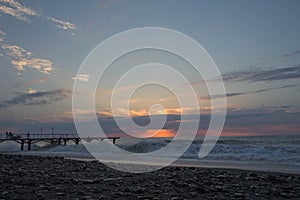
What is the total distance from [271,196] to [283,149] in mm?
27645

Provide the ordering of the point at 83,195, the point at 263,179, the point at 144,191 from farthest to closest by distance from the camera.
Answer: the point at 263,179 → the point at 144,191 → the point at 83,195

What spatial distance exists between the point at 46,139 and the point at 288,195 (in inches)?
2600

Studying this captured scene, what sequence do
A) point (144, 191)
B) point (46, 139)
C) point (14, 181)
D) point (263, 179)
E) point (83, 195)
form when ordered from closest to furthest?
1. point (83, 195)
2. point (144, 191)
3. point (14, 181)
4. point (263, 179)
5. point (46, 139)

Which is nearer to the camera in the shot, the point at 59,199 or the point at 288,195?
the point at 59,199

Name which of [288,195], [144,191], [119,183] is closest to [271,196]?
[288,195]

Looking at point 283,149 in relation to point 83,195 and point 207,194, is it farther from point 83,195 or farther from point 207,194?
point 83,195

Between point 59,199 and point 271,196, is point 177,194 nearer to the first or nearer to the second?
point 271,196

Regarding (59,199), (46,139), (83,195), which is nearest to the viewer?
(59,199)

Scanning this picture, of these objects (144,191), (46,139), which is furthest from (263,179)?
(46,139)

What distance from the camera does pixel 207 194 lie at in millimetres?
8305

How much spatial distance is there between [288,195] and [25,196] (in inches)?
278

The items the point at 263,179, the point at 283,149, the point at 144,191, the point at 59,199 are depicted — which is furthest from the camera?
the point at 283,149

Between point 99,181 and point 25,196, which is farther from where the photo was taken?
point 99,181

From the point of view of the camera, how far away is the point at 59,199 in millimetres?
7359
